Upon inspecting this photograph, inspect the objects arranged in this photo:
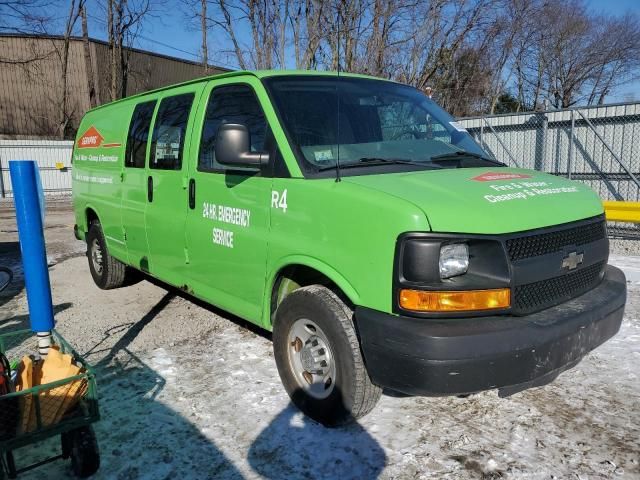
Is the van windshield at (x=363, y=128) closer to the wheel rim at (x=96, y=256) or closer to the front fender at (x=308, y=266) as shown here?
the front fender at (x=308, y=266)

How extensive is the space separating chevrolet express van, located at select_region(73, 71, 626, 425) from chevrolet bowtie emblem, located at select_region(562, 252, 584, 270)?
0.04 ft

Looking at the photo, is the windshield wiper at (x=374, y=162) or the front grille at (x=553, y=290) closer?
the front grille at (x=553, y=290)

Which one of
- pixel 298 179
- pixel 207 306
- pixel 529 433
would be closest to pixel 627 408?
pixel 529 433

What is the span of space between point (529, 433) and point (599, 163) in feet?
29.3

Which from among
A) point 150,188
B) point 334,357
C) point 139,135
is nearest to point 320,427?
point 334,357

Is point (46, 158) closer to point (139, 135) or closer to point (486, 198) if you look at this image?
point (139, 135)

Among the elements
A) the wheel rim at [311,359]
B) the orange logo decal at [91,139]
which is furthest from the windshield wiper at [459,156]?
the orange logo decal at [91,139]

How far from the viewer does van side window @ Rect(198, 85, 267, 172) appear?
11.5 ft

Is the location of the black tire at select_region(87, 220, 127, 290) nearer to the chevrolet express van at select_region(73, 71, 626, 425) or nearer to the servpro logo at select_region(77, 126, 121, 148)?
the servpro logo at select_region(77, 126, 121, 148)

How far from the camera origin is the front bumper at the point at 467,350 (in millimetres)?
2441

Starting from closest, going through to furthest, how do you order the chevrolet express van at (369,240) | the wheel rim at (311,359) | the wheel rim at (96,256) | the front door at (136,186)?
the chevrolet express van at (369,240)
the wheel rim at (311,359)
the front door at (136,186)
the wheel rim at (96,256)

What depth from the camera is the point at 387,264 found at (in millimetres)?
2584

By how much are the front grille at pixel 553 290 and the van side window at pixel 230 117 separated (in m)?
1.81

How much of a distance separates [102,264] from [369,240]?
4.57 m
